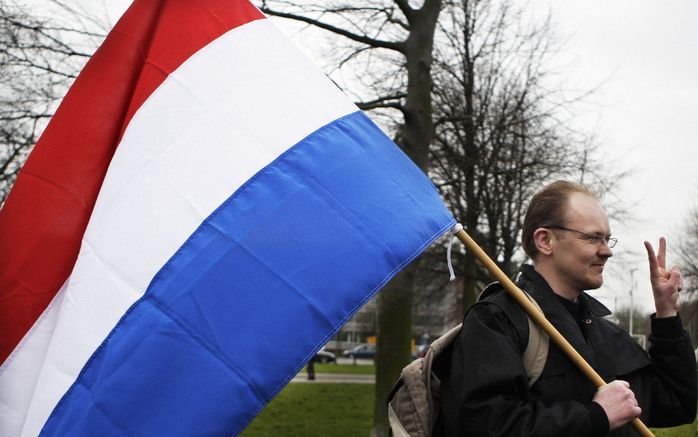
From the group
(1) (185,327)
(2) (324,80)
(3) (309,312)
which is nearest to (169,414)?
(1) (185,327)

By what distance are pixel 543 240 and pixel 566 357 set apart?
1.50ft

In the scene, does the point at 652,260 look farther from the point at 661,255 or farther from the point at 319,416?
the point at 319,416

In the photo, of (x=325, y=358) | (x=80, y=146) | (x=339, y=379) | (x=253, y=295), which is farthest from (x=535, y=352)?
(x=325, y=358)

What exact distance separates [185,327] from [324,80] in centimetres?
119

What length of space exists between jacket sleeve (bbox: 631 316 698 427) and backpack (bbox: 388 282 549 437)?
0.64 metres

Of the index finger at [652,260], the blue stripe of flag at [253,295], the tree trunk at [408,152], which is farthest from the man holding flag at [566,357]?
the tree trunk at [408,152]

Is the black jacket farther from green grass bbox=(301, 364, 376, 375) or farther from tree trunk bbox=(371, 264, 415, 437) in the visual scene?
green grass bbox=(301, 364, 376, 375)

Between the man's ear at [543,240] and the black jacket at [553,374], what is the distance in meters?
0.09

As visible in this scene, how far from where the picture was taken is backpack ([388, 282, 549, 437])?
2855 mm

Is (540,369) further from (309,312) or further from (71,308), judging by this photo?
(71,308)

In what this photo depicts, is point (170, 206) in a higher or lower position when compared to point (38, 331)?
higher

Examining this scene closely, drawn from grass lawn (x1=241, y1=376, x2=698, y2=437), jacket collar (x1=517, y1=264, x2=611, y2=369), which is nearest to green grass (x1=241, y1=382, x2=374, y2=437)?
grass lawn (x1=241, y1=376, x2=698, y2=437)

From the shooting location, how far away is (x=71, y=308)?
3.09 meters

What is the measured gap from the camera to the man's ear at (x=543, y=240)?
10.2 feet
